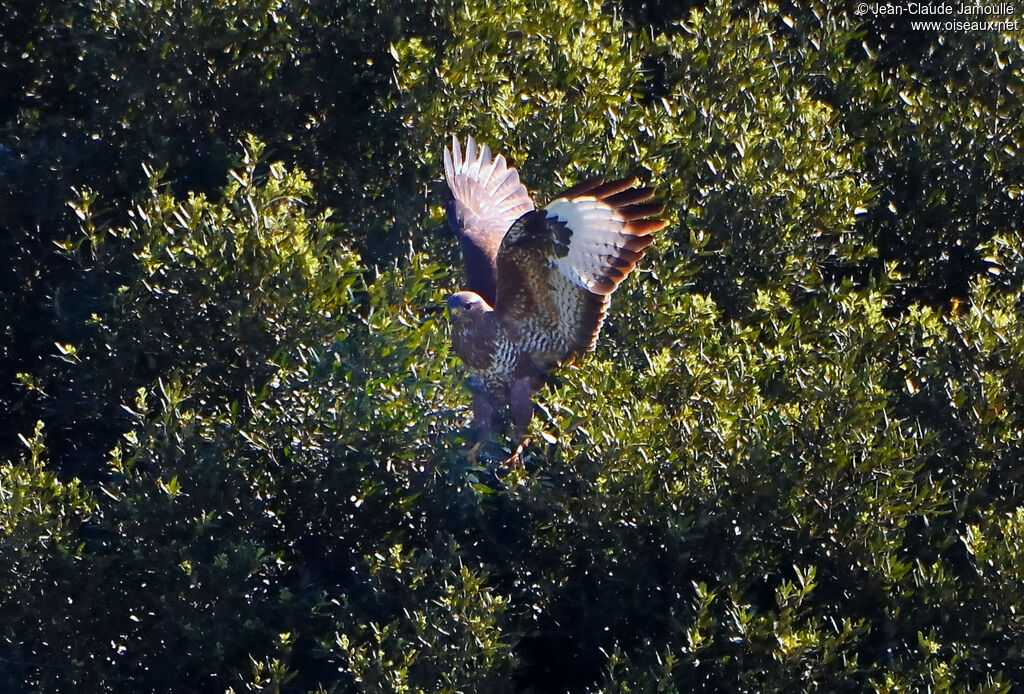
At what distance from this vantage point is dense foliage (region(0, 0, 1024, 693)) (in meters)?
4.57

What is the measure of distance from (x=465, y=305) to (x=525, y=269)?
0.44 meters

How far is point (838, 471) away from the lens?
4605mm

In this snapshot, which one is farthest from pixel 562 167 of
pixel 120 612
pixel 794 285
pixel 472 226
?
pixel 120 612

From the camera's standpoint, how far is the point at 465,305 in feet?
19.3

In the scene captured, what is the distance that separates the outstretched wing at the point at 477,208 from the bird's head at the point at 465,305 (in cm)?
20

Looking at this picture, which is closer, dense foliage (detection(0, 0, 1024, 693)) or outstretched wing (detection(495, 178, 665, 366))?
dense foliage (detection(0, 0, 1024, 693))

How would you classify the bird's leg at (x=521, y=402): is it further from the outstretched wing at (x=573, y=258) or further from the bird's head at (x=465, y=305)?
the bird's head at (x=465, y=305)

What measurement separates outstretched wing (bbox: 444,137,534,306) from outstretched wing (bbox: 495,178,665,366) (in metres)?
0.45

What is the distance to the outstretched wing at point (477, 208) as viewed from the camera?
19.9 feet
